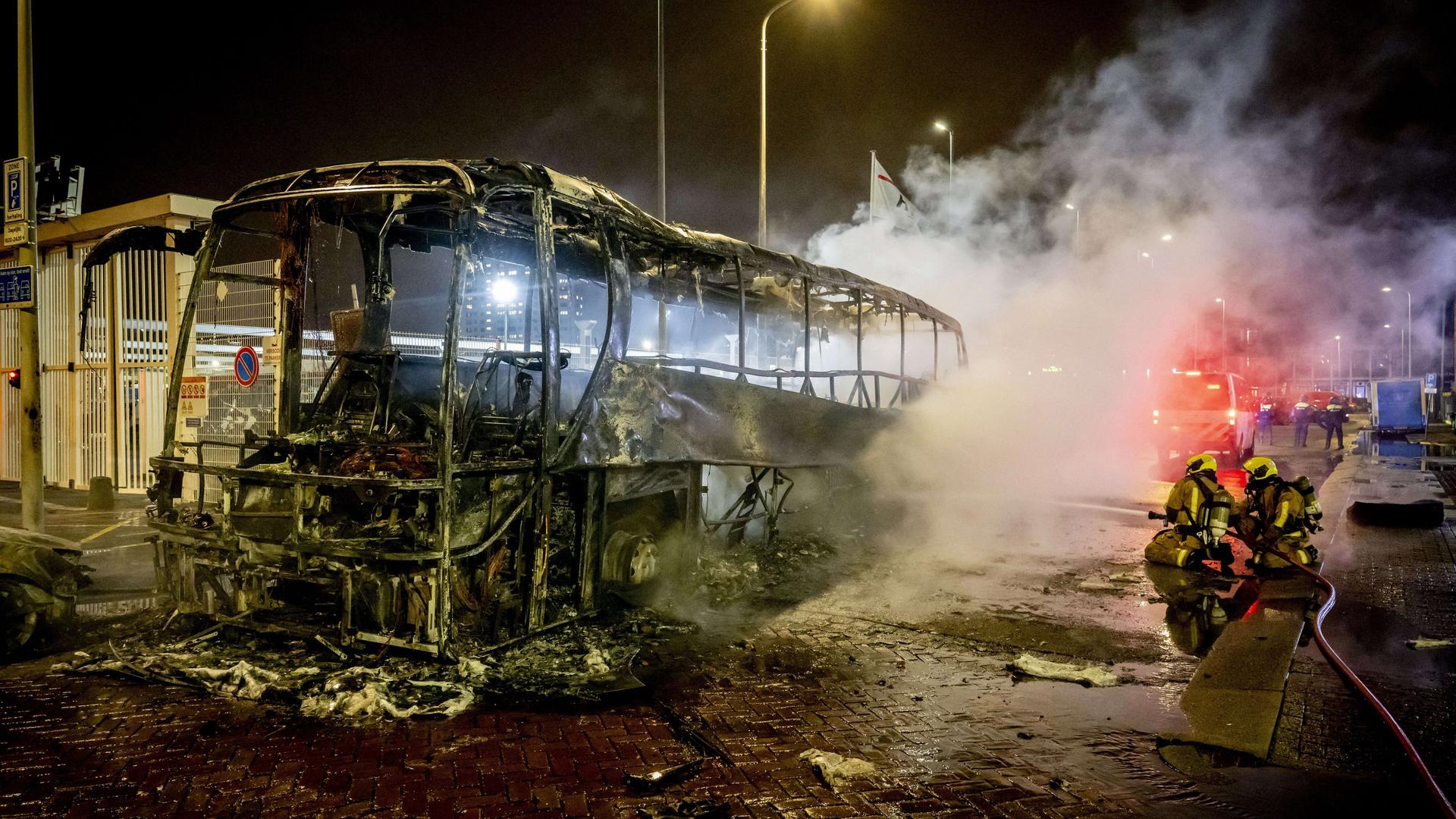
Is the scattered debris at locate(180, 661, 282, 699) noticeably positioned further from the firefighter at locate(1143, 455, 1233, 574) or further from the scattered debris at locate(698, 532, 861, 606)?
the firefighter at locate(1143, 455, 1233, 574)

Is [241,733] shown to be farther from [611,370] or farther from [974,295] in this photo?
[974,295]

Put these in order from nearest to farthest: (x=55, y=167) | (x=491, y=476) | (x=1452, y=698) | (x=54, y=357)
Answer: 1. (x=1452, y=698)
2. (x=491, y=476)
3. (x=55, y=167)
4. (x=54, y=357)

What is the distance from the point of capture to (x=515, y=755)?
155 inches

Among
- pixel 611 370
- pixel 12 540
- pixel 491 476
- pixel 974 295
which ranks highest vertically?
pixel 974 295

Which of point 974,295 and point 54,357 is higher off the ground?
point 974,295

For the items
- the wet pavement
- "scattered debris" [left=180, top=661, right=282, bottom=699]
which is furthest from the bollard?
"scattered debris" [left=180, top=661, right=282, bottom=699]

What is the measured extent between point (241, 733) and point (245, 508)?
2.07 metres

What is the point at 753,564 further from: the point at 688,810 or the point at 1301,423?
the point at 1301,423

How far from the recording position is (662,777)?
3.70 meters

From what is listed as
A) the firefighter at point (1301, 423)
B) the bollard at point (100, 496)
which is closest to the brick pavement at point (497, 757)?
the bollard at point (100, 496)

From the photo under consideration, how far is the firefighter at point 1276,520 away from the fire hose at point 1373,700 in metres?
0.73

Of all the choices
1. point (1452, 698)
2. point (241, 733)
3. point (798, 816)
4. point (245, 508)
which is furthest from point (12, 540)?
point (1452, 698)

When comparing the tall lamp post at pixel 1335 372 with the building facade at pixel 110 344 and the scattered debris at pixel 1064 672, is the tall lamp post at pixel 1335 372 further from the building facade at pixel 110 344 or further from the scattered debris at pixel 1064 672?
the building facade at pixel 110 344

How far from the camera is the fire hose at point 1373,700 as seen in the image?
3.43 m
